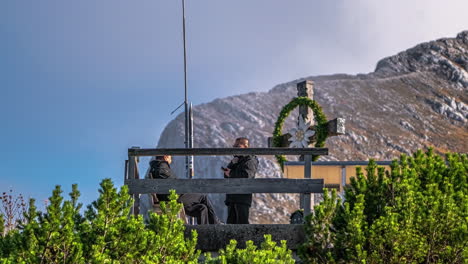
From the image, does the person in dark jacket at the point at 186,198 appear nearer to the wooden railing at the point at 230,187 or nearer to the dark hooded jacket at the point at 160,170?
the dark hooded jacket at the point at 160,170

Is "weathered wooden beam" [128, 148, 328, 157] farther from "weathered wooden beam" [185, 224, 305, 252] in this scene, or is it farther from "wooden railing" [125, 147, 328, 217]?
"weathered wooden beam" [185, 224, 305, 252]

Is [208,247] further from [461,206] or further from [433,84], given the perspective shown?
[433,84]

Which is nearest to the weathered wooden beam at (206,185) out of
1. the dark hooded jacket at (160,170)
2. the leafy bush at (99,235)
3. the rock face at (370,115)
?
the dark hooded jacket at (160,170)

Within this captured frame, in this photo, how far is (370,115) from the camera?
8738cm

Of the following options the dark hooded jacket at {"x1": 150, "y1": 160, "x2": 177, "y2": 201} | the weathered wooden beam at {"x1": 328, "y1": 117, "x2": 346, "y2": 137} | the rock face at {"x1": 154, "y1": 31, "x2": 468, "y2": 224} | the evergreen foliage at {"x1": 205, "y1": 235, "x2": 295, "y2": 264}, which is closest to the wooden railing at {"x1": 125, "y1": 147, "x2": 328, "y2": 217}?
the dark hooded jacket at {"x1": 150, "y1": 160, "x2": 177, "y2": 201}

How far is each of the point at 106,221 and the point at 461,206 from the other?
4171 millimetres

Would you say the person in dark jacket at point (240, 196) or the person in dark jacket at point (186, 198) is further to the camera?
the person in dark jacket at point (240, 196)

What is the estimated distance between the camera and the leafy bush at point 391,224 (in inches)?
302

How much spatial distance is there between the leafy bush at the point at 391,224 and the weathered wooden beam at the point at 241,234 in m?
1.39

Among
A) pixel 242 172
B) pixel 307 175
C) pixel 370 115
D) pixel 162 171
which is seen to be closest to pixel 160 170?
pixel 162 171

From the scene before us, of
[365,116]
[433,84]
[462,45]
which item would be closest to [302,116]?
[365,116]

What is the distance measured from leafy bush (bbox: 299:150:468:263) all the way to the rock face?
48.1 meters

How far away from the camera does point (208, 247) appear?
9.43 meters

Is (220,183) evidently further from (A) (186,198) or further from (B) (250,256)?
(B) (250,256)
